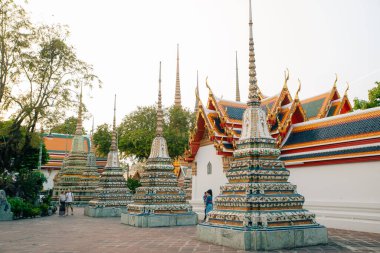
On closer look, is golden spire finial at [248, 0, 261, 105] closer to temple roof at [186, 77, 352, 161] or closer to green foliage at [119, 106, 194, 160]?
temple roof at [186, 77, 352, 161]

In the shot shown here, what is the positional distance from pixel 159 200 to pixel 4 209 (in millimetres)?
8247

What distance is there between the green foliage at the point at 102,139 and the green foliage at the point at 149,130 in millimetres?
2219

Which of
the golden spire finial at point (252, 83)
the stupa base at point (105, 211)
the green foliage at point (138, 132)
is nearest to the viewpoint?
the golden spire finial at point (252, 83)

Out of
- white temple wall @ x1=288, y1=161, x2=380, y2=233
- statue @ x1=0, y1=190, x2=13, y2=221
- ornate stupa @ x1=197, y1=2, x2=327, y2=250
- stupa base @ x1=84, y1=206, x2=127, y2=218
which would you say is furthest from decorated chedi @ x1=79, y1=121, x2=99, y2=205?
ornate stupa @ x1=197, y1=2, x2=327, y2=250

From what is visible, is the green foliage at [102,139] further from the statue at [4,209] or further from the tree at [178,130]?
the statue at [4,209]

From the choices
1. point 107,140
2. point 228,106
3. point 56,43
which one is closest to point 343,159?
point 228,106

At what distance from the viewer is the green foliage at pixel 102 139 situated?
131ft

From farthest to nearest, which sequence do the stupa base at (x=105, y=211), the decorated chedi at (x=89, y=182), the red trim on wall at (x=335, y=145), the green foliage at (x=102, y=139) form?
the green foliage at (x=102, y=139)
the decorated chedi at (x=89, y=182)
the stupa base at (x=105, y=211)
the red trim on wall at (x=335, y=145)

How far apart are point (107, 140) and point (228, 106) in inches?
905

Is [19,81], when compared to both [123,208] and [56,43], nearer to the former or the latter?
[56,43]

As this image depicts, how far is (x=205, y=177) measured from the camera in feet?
63.9

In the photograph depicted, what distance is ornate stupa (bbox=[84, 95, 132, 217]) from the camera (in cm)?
1927

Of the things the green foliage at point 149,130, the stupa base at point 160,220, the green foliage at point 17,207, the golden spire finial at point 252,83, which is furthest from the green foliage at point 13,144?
the green foliage at point 149,130

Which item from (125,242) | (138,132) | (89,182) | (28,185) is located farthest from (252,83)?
(138,132)
